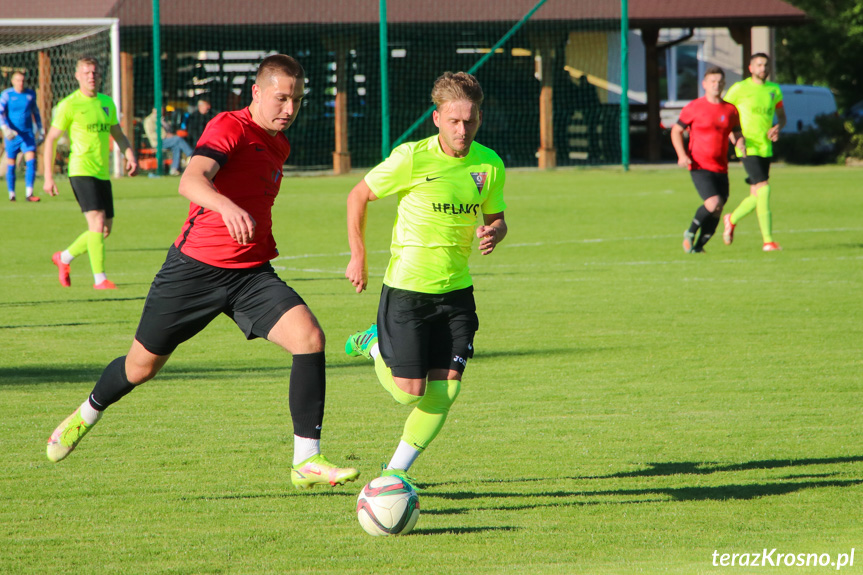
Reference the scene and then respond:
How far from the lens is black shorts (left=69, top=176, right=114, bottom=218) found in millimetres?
11773

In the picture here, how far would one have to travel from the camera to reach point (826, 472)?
5.68 m

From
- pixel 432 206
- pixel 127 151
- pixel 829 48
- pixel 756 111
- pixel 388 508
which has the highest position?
pixel 829 48

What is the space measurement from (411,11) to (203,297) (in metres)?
26.2

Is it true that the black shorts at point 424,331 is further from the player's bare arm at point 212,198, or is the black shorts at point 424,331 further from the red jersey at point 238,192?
the player's bare arm at point 212,198

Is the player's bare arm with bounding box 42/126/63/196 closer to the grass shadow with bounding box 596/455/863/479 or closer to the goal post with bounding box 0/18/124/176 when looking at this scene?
the grass shadow with bounding box 596/455/863/479

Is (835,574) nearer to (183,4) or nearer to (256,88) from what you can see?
(256,88)

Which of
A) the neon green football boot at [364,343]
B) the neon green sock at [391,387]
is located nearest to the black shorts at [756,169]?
the neon green football boot at [364,343]

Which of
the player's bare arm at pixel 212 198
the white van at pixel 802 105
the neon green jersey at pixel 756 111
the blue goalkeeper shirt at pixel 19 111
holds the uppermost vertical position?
the white van at pixel 802 105

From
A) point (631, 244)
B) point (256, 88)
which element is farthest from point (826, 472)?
point (631, 244)

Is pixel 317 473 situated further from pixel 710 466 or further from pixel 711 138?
pixel 711 138

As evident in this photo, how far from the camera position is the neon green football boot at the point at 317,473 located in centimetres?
487

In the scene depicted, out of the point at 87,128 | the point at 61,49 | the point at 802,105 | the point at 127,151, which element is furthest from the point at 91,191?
the point at 802,105

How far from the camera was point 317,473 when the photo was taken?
16.3 ft

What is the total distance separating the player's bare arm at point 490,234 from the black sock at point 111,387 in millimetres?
1821
